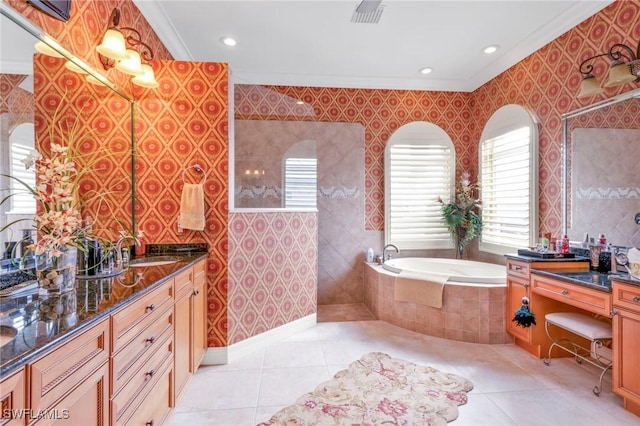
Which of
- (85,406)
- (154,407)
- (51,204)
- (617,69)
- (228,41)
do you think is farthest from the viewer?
(228,41)

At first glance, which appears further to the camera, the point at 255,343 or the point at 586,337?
the point at 255,343

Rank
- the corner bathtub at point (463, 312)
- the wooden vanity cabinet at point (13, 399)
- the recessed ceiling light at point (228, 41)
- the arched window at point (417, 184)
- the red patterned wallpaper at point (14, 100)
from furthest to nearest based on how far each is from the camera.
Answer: the arched window at point (417, 184) < the recessed ceiling light at point (228, 41) < the corner bathtub at point (463, 312) < the red patterned wallpaper at point (14, 100) < the wooden vanity cabinet at point (13, 399)

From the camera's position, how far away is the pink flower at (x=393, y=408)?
1946mm

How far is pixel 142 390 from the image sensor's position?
1.46 metres

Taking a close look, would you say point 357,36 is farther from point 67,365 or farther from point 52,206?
point 67,365

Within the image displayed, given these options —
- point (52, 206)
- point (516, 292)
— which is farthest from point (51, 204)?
point (516, 292)

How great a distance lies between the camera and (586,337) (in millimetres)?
2189

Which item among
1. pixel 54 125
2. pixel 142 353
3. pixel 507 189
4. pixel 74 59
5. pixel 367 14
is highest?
pixel 367 14

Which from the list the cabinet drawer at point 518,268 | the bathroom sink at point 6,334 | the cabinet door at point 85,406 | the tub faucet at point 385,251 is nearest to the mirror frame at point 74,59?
the bathroom sink at point 6,334

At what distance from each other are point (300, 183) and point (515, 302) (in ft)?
8.75

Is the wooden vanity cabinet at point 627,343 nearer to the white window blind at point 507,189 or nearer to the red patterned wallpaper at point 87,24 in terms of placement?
the white window blind at point 507,189

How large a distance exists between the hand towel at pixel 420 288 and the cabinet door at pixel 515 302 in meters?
0.57

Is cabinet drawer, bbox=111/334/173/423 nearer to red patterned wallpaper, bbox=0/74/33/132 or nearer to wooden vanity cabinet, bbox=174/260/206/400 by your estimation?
wooden vanity cabinet, bbox=174/260/206/400

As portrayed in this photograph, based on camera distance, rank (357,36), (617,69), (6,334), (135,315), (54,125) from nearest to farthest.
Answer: (6,334), (135,315), (54,125), (617,69), (357,36)
